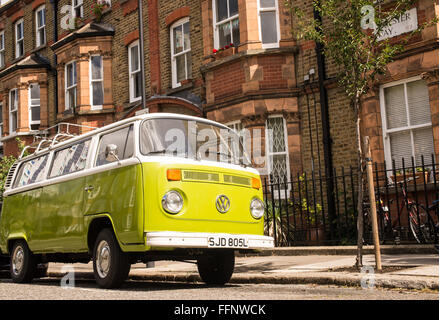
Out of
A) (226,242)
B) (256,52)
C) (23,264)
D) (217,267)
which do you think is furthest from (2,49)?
(226,242)

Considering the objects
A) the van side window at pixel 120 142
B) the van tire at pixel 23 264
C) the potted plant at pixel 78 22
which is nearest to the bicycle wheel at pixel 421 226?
the van side window at pixel 120 142

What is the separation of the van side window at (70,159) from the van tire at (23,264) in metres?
1.48

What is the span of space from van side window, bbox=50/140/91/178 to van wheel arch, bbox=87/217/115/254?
0.95 metres

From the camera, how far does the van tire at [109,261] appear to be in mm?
7188

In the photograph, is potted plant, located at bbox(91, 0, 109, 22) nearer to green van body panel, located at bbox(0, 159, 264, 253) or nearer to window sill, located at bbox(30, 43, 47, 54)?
window sill, located at bbox(30, 43, 47, 54)

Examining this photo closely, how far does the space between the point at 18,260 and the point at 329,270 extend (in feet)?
17.5

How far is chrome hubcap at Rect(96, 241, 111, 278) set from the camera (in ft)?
24.2

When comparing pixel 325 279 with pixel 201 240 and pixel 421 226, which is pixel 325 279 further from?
pixel 421 226

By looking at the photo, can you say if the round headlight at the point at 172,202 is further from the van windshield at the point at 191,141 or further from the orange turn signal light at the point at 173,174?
the van windshield at the point at 191,141

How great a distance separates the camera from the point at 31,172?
991 cm

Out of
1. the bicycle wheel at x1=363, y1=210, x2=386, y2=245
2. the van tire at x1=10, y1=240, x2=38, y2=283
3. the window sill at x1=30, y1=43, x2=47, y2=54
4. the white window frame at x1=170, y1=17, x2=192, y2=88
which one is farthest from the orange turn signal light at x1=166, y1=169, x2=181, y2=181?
the window sill at x1=30, y1=43, x2=47, y2=54
